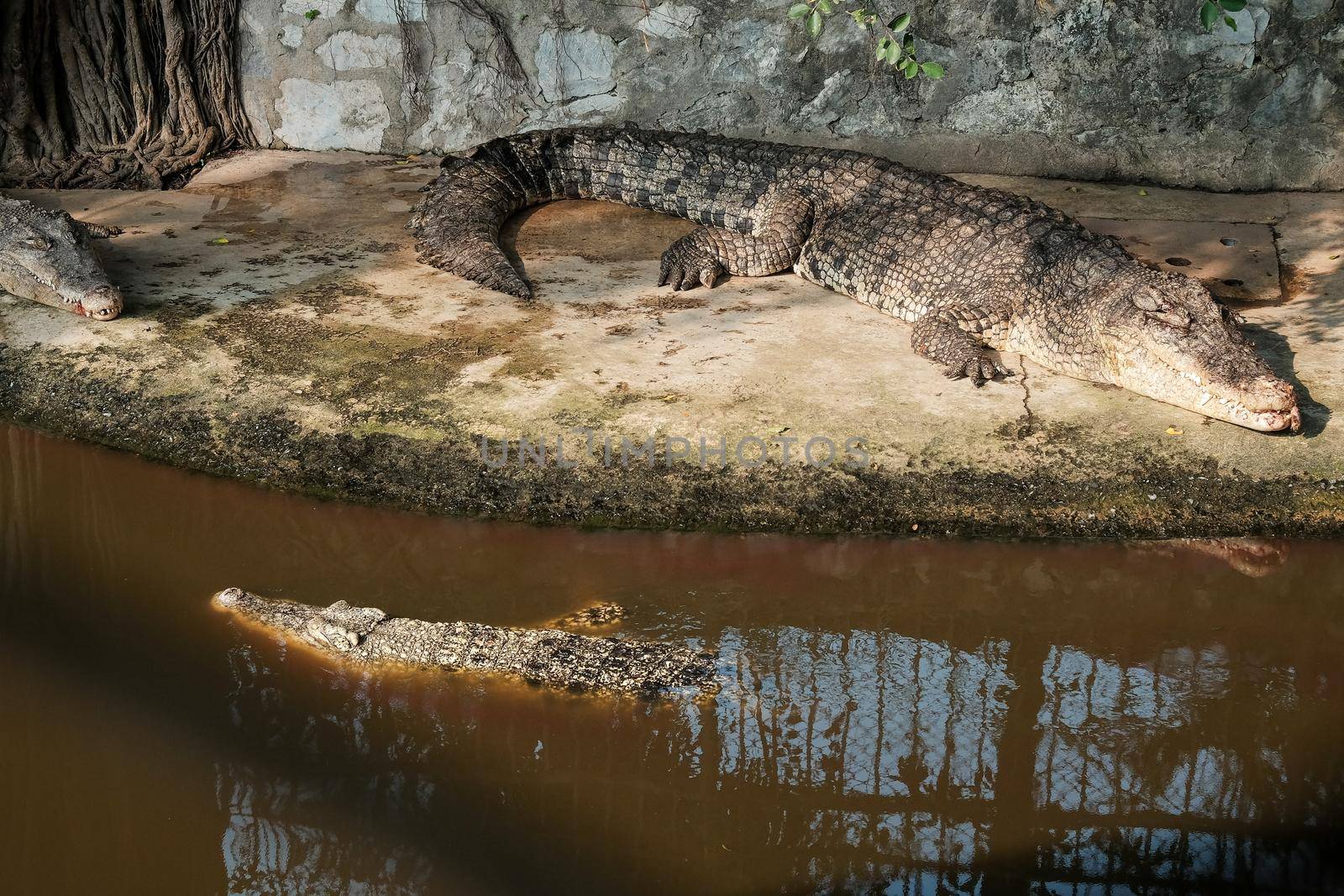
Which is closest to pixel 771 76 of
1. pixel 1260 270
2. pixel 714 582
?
pixel 1260 270

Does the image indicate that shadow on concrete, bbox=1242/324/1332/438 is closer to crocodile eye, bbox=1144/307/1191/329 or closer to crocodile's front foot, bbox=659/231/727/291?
crocodile eye, bbox=1144/307/1191/329

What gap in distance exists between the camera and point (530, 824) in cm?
288

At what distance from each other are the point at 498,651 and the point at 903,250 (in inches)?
125

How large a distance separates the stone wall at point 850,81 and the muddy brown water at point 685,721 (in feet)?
12.0

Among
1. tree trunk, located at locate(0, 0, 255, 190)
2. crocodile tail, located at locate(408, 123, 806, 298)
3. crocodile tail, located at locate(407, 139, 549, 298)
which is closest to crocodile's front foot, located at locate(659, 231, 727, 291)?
crocodile tail, located at locate(408, 123, 806, 298)

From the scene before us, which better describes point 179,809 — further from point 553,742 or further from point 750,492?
point 750,492

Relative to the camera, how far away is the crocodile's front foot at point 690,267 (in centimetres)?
585

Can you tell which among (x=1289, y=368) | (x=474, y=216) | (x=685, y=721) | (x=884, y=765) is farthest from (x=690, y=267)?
(x=884, y=765)

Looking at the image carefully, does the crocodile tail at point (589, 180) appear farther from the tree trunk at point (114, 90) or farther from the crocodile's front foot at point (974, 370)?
the tree trunk at point (114, 90)

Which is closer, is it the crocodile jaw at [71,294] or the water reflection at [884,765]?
the water reflection at [884,765]

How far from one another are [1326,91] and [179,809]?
22.1 feet

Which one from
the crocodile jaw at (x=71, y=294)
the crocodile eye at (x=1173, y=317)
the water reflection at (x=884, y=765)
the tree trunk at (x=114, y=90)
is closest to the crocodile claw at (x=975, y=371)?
the crocodile eye at (x=1173, y=317)

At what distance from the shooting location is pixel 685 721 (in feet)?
10.6

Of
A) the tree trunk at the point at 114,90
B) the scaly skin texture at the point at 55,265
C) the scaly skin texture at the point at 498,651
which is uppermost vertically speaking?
the tree trunk at the point at 114,90
